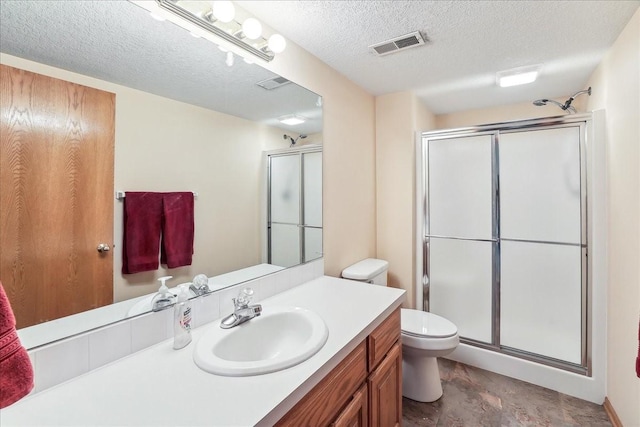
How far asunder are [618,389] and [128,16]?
9.98 ft

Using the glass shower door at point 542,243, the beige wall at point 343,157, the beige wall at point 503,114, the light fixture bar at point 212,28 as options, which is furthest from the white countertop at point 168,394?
the beige wall at point 503,114

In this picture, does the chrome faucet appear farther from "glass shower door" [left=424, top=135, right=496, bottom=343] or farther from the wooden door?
"glass shower door" [left=424, top=135, right=496, bottom=343]

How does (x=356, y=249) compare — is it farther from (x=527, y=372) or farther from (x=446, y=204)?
(x=527, y=372)

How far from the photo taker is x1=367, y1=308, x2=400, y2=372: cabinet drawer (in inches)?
48.8

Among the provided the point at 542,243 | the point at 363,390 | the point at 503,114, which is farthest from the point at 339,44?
the point at 503,114

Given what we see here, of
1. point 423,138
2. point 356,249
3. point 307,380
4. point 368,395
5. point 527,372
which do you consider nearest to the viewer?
point 307,380

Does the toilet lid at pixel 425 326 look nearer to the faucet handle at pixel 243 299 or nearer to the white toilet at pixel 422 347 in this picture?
the white toilet at pixel 422 347

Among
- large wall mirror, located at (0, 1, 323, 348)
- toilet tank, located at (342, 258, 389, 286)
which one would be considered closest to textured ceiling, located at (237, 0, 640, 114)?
large wall mirror, located at (0, 1, 323, 348)

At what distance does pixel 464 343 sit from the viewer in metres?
2.43

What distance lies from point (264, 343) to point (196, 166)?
0.80 meters

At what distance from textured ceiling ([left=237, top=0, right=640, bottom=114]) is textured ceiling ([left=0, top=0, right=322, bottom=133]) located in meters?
Answer: 0.39

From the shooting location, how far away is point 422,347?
183 centimetres

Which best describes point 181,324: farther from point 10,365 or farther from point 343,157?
point 343,157

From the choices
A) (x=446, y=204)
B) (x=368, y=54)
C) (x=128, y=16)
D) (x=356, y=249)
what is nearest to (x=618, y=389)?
(x=446, y=204)
